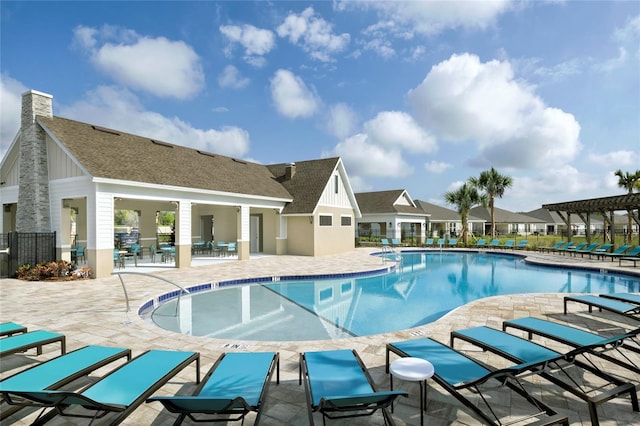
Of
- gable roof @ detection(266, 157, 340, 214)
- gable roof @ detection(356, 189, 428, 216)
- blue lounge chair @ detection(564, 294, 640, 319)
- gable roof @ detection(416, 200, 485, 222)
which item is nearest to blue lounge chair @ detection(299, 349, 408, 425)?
blue lounge chair @ detection(564, 294, 640, 319)

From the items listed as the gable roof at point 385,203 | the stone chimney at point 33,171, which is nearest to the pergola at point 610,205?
the gable roof at point 385,203

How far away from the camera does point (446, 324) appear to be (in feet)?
22.5

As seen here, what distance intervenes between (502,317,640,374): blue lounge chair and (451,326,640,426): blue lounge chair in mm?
192

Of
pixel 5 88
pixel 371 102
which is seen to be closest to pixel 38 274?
pixel 5 88

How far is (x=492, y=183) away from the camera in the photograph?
112 ft

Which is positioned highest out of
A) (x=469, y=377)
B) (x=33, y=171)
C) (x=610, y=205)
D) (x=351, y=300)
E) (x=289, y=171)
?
(x=289, y=171)

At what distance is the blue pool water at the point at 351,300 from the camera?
8.20m

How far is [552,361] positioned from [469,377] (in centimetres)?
109

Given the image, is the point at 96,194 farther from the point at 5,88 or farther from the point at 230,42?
the point at 230,42

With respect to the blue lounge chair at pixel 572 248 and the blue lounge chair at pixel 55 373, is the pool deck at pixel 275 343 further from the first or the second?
the blue lounge chair at pixel 572 248

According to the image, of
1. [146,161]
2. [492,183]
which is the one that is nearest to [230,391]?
[146,161]

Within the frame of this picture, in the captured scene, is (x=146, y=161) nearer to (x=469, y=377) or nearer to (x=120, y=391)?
(x=120, y=391)

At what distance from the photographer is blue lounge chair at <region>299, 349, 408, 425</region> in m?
2.79

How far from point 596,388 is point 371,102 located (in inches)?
702
